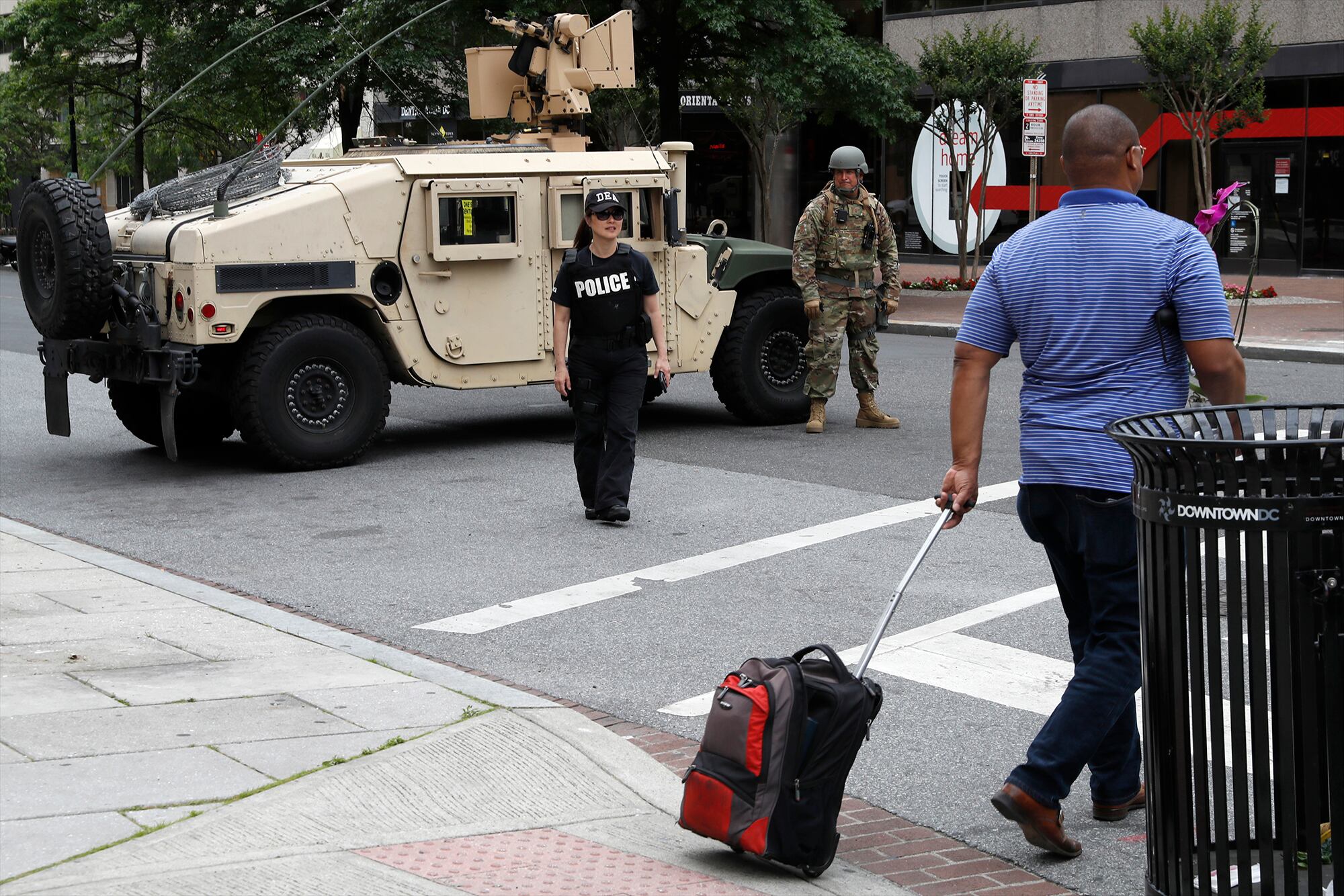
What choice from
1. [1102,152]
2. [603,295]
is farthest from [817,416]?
[1102,152]

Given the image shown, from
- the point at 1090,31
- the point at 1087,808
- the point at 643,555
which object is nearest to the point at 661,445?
the point at 643,555

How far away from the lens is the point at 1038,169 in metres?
31.9

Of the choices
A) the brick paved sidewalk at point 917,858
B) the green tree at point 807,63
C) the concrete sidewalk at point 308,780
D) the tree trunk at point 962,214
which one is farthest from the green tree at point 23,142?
the brick paved sidewalk at point 917,858

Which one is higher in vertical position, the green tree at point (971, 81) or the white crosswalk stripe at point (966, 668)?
the green tree at point (971, 81)

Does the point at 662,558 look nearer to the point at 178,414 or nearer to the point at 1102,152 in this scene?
the point at 1102,152

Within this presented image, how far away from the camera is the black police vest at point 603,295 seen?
9078mm

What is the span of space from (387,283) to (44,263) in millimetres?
2143

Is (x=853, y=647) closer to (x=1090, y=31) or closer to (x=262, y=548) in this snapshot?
(x=262, y=548)

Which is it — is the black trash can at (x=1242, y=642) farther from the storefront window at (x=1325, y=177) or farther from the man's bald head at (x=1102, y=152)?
the storefront window at (x=1325, y=177)

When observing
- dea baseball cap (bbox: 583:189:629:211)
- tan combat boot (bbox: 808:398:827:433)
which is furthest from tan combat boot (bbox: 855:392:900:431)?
dea baseball cap (bbox: 583:189:629:211)

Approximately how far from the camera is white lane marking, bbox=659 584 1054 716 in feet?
19.3

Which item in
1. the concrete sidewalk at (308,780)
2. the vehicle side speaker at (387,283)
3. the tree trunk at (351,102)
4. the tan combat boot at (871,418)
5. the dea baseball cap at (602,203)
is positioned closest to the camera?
the concrete sidewalk at (308,780)

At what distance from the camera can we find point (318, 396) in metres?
10.9

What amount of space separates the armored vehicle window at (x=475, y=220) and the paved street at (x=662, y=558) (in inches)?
58.6
